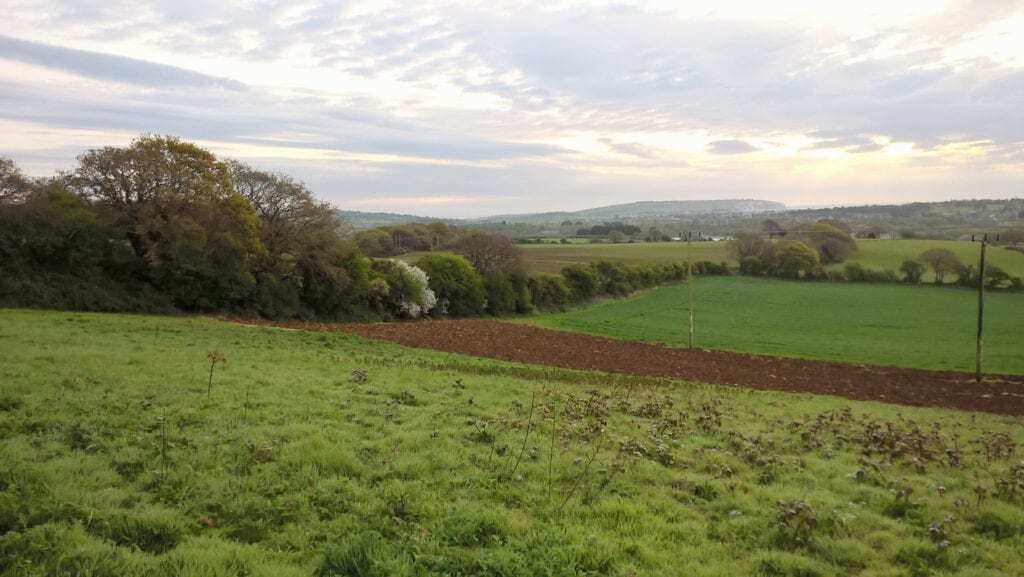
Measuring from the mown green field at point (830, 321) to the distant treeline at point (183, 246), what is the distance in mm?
18745

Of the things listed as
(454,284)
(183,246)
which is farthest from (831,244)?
(183,246)

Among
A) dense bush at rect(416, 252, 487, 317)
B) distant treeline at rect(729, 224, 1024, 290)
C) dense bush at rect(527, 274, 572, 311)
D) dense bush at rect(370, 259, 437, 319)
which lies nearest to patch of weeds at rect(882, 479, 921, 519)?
dense bush at rect(370, 259, 437, 319)

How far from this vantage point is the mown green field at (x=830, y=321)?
41.7m

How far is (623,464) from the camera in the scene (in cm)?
831

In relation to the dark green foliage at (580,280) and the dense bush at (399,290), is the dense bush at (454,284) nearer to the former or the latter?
the dense bush at (399,290)

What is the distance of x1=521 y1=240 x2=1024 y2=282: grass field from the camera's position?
3460 inches

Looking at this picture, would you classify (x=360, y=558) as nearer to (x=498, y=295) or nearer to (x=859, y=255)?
(x=498, y=295)

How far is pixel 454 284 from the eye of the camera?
57.7 metres

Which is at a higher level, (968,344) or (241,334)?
(241,334)

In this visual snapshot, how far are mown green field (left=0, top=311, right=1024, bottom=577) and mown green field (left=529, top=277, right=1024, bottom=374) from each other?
108 feet

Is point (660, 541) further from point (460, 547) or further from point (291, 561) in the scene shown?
point (291, 561)

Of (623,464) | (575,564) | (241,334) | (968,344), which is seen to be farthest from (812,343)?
(575,564)

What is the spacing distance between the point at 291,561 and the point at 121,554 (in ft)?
4.39

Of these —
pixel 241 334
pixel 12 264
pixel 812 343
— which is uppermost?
pixel 12 264
